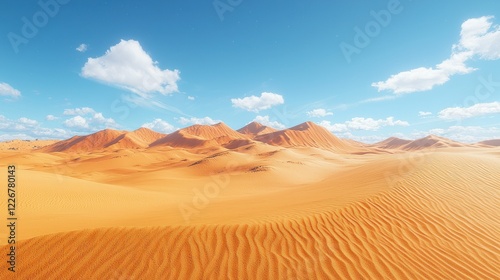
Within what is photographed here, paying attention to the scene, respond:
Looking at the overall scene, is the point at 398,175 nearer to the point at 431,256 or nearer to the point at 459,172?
the point at 459,172

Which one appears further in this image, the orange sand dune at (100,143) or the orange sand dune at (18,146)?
the orange sand dune at (100,143)

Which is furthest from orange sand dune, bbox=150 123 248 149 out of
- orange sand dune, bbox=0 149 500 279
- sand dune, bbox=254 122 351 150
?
orange sand dune, bbox=0 149 500 279

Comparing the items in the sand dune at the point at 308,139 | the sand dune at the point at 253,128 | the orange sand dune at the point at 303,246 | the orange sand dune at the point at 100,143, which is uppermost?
the sand dune at the point at 253,128

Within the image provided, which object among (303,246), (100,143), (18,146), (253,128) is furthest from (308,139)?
(18,146)

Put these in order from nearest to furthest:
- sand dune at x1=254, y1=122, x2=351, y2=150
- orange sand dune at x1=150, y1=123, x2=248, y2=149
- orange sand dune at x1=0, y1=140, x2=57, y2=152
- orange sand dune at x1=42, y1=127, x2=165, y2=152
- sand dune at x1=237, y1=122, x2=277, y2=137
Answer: sand dune at x1=254, y1=122, x2=351, y2=150 < orange sand dune at x1=150, y1=123, x2=248, y2=149 < orange sand dune at x1=0, y1=140, x2=57, y2=152 < orange sand dune at x1=42, y1=127, x2=165, y2=152 < sand dune at x1=237, y1=122, x2=277, y2=137

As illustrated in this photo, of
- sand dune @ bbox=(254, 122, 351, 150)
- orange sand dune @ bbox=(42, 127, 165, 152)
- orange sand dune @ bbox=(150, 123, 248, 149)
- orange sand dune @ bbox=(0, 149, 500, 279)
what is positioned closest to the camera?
orange sand dune @ bbox=(0, 149, 500, 279)

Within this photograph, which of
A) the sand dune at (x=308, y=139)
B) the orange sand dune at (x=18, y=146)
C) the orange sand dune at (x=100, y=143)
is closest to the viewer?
the sand dune at (x=308, y=139)

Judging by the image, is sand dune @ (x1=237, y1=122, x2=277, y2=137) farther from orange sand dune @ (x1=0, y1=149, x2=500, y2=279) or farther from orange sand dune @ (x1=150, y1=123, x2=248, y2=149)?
orange sand dune @ (x1=0, y1=149, x2=500, y2=279)

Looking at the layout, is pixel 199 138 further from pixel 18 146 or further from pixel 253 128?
pixel 18 146

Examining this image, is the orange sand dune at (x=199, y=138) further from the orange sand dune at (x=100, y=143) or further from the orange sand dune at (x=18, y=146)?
the orange sand dune at (x=18, y=146)

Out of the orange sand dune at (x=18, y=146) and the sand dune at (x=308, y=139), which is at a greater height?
the orange sand dune at (x=18, y=146)

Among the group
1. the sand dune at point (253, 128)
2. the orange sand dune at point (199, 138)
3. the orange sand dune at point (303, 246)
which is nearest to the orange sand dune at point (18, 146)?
the orange sand dune at point (199, 138)

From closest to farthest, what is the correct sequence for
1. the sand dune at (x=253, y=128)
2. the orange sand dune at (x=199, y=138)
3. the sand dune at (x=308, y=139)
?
the sand dune at (x=308, y=139)
the orange sand dune at (x=199, y=138)
the sand dune at (x=253, y=128)

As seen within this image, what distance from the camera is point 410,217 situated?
21.9 feet
